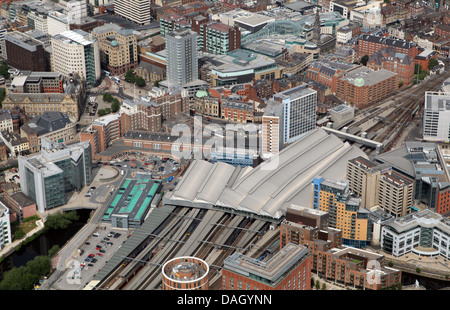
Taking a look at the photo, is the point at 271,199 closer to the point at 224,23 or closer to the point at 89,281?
the point at 89,281

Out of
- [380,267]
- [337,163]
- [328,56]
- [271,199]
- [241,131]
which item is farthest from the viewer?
[328,56]

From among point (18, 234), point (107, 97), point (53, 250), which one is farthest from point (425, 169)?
point (107, 97)

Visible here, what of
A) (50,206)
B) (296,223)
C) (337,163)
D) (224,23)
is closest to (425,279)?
(296,223)

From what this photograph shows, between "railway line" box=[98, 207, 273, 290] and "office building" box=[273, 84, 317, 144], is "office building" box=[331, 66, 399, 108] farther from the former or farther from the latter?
"railway line" box=[98, 207, 273, 290]

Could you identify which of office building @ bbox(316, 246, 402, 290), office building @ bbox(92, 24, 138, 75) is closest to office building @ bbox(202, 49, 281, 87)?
office building @ bbox(92, 24, 138, 75)

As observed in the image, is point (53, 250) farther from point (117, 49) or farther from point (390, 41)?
point (390, 41)
